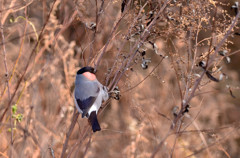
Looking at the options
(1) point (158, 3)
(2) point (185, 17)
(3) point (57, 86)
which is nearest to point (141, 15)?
(1) point (158, 3)

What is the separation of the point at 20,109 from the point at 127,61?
1.20 metres

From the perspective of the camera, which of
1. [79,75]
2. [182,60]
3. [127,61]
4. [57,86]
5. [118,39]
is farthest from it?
[57,86]

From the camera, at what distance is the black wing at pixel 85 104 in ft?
9.47

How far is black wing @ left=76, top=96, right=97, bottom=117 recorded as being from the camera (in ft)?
9.47

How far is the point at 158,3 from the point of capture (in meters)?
2.04

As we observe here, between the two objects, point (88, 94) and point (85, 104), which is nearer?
point (85, 104)

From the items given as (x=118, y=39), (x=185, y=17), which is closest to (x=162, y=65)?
(x=118, y=39)

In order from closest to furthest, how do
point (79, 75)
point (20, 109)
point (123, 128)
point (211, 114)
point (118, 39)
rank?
1. point (118, 39)
2. point (20, 109)
3. point (79, 75)
4. point (211, 114)
5. point (123, 128)

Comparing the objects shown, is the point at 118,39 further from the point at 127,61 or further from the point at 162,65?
the point at 162,65

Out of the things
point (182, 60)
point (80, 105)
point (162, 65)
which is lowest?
point (162, 65)

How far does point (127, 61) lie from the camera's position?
2.18 m

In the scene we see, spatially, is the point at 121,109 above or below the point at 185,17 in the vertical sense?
below

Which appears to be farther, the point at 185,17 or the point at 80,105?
the point at 80,105

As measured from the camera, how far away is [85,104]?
298 cm
